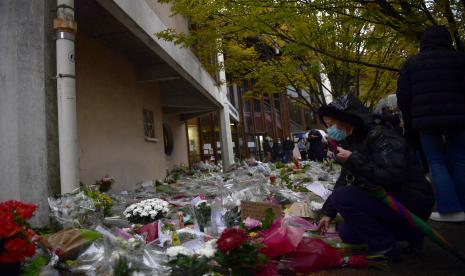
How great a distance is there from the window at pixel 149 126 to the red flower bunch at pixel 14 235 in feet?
21.2

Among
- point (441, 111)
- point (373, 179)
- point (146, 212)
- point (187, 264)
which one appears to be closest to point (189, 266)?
point (187, 264)

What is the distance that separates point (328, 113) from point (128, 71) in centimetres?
620

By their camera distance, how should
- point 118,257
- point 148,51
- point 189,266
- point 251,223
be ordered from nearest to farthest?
point 189,266, point 118,257, point 251,223, point 148,51

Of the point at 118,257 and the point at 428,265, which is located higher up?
the point at 118,257

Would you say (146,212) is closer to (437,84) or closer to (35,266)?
(35,266)

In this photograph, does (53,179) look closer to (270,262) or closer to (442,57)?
(270,262)

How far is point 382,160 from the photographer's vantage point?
2.46 meters

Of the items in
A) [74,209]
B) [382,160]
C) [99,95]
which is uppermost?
[99,95]

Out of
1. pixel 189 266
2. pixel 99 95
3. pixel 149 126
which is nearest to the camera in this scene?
pixel 189 266

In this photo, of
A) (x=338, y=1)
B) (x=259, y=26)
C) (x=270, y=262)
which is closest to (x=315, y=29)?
(x=259, y=26)

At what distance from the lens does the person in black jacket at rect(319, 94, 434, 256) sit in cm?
246

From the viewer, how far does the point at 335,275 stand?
2.42m

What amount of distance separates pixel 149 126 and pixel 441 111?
23.8ft

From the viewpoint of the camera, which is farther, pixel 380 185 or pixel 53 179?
pixel 53 179
